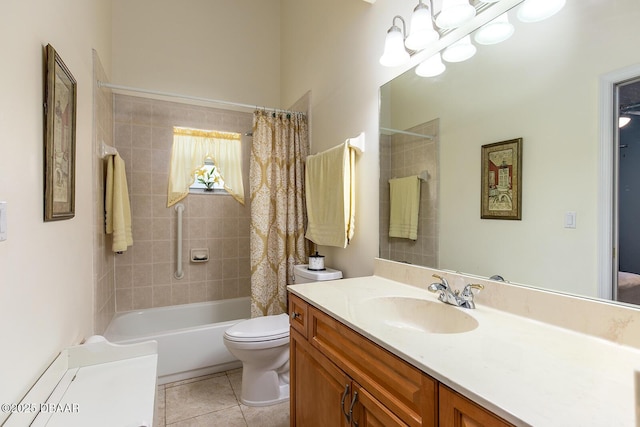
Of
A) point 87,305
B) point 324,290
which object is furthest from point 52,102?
point 324,290

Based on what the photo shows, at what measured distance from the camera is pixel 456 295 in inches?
44.8

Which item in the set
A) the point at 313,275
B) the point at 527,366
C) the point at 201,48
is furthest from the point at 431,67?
the point at 201,48

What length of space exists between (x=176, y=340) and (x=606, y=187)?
7.93ft

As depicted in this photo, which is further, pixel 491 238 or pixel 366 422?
pixel 491 238

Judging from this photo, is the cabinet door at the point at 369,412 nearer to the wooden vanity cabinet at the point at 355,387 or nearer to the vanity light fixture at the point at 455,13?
the wooden vanity cabinet at the point at 355,387

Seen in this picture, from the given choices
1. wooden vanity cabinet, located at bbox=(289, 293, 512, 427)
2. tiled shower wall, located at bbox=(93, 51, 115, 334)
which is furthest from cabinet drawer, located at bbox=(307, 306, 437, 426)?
tiled shower wall, located at bbox=(93, 51, 115, 334)

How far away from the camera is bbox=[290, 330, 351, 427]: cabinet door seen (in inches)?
39.9

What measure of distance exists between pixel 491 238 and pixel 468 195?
0.21 metres

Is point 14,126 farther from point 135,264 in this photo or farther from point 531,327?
point 135,264

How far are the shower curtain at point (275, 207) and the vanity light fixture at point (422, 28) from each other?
1321mm

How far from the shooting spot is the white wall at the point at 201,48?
2.62m

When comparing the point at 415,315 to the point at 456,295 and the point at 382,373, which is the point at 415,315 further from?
the point at 382,373

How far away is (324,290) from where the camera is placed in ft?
4.50

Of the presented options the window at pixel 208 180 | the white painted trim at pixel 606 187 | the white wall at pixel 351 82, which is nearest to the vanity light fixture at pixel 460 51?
the white wall at pixel 351 82
